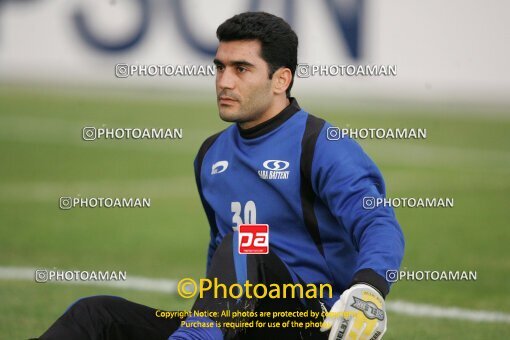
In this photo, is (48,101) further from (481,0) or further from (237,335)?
(237,335)

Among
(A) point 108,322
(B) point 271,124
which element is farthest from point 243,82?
(A) point 108,322

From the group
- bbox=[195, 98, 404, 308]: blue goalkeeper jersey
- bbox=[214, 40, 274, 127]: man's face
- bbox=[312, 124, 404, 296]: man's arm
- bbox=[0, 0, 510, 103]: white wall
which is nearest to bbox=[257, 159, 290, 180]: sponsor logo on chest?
bbox=[195, 98, 404, 308]: blue goalkeeper jersey

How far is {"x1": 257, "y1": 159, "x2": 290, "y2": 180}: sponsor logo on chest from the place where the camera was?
4.41m

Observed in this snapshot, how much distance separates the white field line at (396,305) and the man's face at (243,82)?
7.63 ft

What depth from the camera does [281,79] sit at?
4.64 meters

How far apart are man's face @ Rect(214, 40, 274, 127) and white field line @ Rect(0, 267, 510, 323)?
91.5 inches

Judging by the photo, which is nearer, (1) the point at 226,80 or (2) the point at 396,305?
(1) the point at 226,80

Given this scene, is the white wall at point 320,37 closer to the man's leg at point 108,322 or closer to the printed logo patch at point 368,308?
the man's leg at point 108,322

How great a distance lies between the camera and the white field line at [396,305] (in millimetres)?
6398

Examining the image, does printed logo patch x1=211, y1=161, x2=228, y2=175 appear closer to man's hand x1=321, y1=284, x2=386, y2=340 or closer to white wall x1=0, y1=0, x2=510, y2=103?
man's hand x1=321, y1=284, x2=386, y2=340

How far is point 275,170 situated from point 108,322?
0.88 meters

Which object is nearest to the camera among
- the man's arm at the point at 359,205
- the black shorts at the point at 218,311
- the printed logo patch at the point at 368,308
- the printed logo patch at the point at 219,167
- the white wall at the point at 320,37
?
the printed logo patch at the point at 368,308

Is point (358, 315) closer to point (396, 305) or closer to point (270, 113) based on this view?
point (270, 113)

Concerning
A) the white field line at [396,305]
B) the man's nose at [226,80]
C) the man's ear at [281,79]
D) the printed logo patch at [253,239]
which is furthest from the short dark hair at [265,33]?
the white field line at [396,305]
